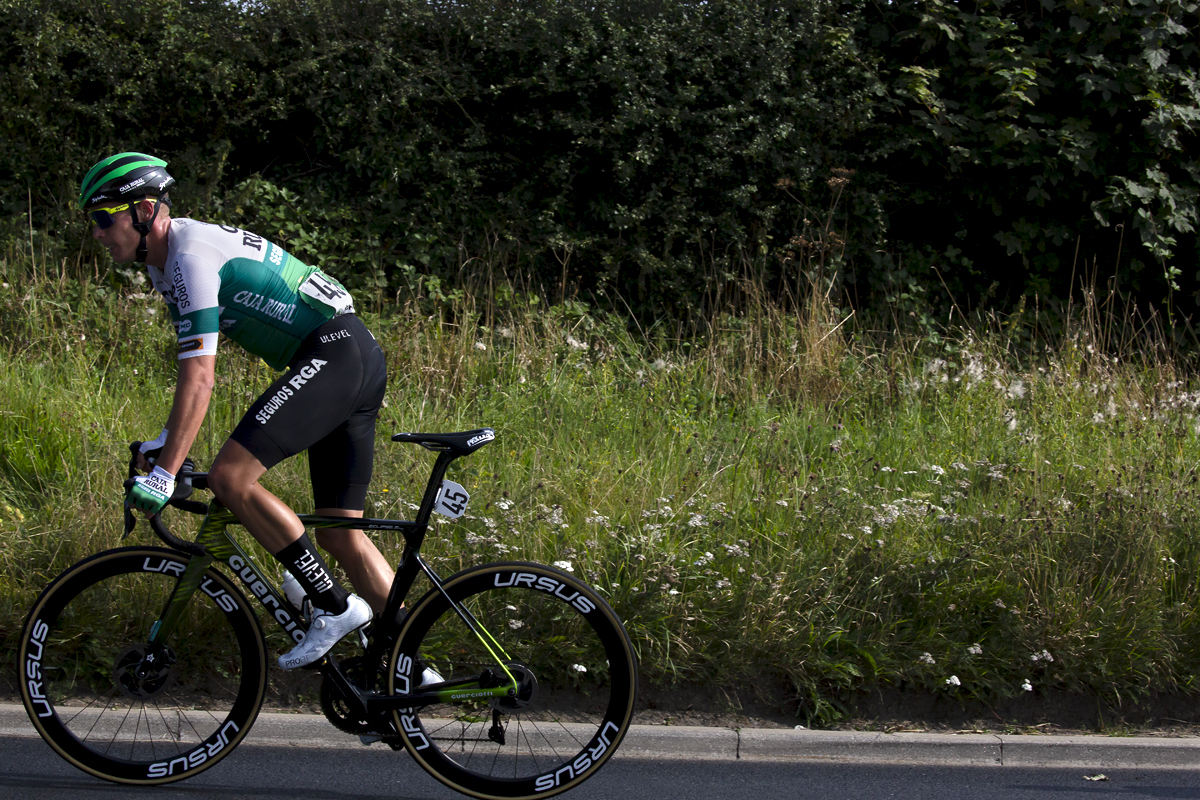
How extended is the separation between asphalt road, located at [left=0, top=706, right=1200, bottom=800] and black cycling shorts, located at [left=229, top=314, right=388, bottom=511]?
1.03 metres

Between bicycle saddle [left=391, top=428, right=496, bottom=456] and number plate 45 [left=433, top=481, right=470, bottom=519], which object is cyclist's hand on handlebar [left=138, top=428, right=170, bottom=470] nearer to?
bicycle saddle [left=391, top=428, right=496, bottom=456]

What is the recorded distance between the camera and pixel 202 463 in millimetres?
5363

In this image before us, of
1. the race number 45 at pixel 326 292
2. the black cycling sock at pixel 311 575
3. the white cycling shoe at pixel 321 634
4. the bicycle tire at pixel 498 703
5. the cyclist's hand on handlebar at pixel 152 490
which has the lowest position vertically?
the bicycle tire at pixel 498 703

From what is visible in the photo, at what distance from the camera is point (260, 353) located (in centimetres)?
348

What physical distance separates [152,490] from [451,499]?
2.95ft

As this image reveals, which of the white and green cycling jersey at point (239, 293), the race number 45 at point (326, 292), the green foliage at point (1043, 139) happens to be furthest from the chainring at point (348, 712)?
the green foliage at point (1043, 139)

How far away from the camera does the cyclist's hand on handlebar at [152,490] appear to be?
3.02 m

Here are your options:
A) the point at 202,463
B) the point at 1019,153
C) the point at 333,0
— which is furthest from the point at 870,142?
the point at 202,463

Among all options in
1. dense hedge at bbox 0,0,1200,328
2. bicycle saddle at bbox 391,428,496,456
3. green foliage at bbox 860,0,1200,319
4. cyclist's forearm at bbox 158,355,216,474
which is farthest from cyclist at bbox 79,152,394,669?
green foliage at bbox 860,0,1200,319

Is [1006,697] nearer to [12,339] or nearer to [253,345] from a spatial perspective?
[253,345]

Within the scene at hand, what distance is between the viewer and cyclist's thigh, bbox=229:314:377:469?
3.23 m

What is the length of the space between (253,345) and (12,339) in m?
4.62

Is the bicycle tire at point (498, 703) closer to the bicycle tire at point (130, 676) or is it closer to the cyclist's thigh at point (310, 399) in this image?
the bicycle tire at point (130, 676)

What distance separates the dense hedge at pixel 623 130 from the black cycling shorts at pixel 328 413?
463 cm
